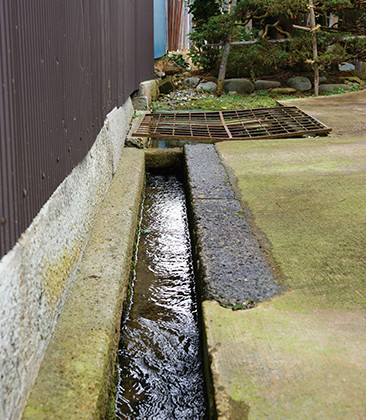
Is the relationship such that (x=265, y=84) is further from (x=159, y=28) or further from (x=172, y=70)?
(x=159, y=28)

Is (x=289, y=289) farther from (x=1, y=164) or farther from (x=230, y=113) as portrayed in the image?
(x=230, y=113)

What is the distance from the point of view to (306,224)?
9.89ft

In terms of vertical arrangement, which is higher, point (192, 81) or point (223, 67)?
point (223, 67)

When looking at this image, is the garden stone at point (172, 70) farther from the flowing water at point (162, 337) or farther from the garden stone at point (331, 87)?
the flowing water at point (162, 337)

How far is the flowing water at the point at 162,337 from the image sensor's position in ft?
6.26

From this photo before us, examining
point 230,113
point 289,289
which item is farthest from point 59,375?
point 230,113

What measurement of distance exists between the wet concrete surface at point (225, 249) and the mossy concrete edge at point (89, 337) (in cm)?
44

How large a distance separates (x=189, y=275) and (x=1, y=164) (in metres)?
1.91

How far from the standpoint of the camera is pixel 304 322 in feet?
6.42

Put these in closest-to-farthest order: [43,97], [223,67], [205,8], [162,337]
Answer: [43,97]
[162,337]
[223,67]
[205,8]

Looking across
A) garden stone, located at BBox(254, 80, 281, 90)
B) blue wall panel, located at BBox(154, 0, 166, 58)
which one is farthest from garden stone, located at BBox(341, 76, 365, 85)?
blue wall panel, located at BBox(154, 0, 166, 58)

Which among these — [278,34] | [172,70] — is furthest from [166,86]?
[278,34]

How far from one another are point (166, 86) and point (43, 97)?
30.4 ft

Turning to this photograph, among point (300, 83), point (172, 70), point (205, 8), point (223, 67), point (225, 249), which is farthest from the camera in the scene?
point (172, 70)
